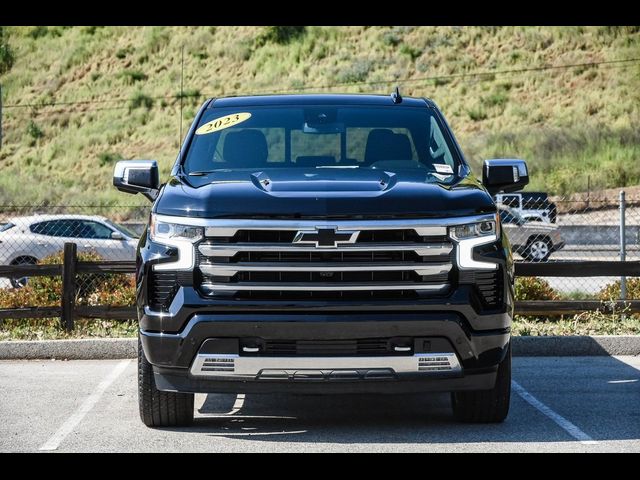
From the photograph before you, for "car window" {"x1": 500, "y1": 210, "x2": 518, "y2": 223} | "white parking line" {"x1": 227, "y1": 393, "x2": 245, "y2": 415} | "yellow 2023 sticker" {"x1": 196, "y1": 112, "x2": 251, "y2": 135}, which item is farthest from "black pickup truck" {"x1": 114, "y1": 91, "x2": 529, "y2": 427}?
"car window" {"x1": 500, "y1": 210, "x2": 518, "y2": 223}

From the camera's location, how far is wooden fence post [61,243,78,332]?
1122 cm

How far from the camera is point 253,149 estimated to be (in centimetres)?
778

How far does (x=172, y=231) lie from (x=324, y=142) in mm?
1870

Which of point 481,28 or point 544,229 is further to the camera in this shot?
point 481,28

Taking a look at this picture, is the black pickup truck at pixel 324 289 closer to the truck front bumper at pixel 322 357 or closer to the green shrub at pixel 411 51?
the truck front bumper at pixel 322 357

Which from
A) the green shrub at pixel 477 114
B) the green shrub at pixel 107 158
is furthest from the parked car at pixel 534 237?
the green shrub at pixel 107 158

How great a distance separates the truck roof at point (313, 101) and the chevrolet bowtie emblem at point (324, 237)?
2.11 meters

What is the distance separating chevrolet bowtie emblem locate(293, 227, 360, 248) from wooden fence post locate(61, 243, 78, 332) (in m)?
5.32

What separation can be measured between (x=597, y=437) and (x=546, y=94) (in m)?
46.3

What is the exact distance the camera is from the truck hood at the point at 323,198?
253 inches

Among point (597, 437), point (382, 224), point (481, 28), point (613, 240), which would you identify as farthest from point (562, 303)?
point (481, 28)

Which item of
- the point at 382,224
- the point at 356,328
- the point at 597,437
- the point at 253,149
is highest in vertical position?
the point at 253,149

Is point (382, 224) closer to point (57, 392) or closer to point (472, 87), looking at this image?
point (57, 392)

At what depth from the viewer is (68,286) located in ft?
36.9
